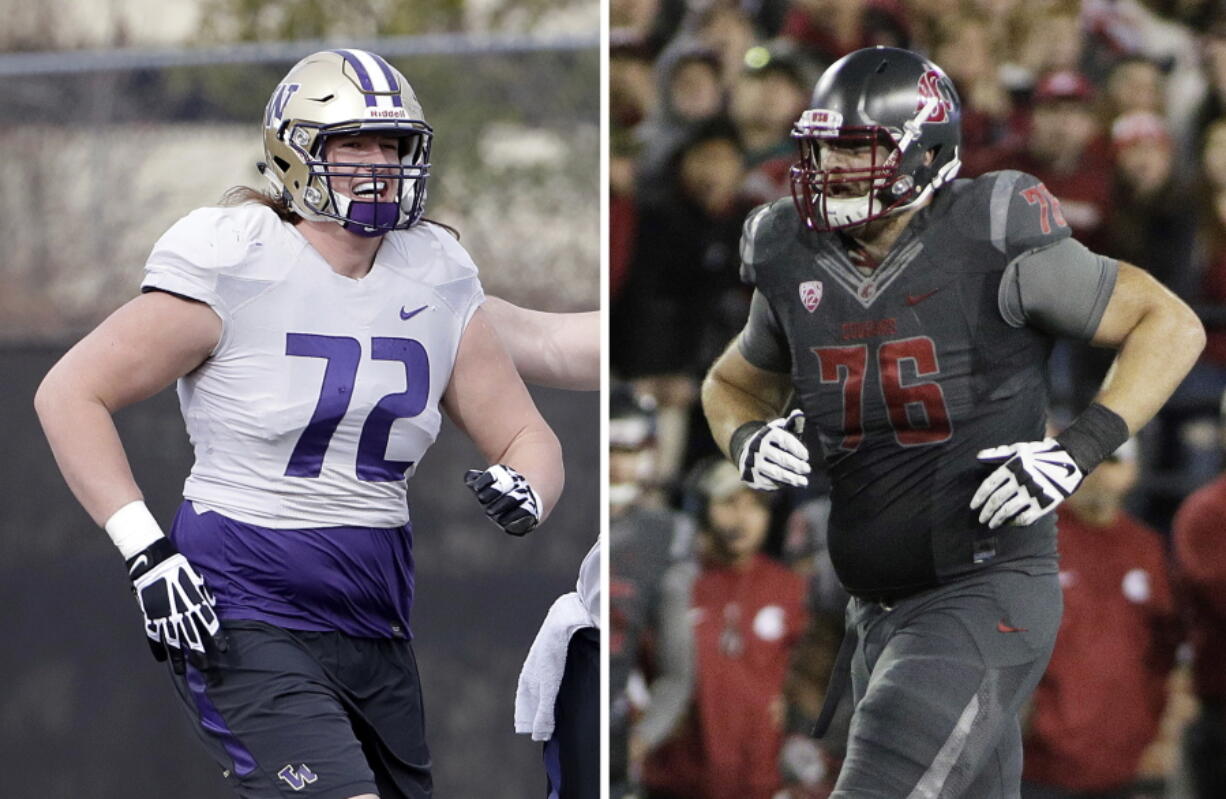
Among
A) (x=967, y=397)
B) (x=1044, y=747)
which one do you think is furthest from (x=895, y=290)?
(x=1044, y=747)

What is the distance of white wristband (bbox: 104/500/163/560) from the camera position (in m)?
2.51

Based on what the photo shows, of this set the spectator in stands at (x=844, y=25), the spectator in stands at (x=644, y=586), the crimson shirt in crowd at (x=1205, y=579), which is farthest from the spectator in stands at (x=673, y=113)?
the crimson shirt in crowd at (x=1205, y=579)

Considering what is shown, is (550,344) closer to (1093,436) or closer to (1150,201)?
(1093,436)

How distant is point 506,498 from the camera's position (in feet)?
8.57

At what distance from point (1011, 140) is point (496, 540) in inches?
59.7

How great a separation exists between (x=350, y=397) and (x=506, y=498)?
269mm

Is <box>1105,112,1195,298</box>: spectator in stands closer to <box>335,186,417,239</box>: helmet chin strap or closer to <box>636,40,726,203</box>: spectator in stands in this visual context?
<box>636,40,726,203</box>: spectator in stands

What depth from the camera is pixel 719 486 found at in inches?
143

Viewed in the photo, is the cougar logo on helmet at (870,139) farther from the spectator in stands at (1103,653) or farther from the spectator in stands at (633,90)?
the spectator in stands at (1103,653)

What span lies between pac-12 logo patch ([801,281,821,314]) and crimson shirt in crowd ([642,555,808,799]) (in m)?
0.93

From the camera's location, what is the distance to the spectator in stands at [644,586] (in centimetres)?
355

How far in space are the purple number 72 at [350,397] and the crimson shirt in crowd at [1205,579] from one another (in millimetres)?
1734

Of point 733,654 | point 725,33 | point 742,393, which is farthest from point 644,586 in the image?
point 725,33

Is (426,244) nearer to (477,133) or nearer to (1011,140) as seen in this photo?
(1011,140)
